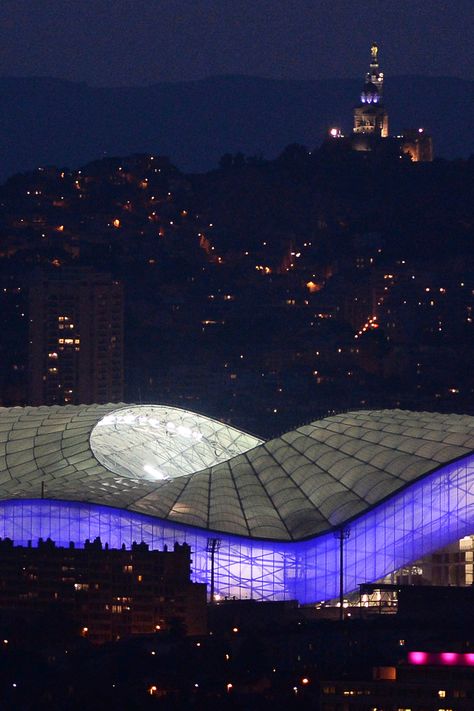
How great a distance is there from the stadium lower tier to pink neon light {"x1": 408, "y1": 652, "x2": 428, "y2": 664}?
18943 millimetres

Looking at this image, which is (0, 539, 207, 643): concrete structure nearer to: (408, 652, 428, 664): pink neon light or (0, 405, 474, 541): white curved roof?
(0, 405, 474, 541): white curved roof

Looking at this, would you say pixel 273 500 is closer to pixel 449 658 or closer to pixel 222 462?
pixel 222 462

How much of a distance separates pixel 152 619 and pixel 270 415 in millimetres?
66569

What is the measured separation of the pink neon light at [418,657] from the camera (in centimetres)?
6958

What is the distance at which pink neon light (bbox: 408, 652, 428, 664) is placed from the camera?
69581 mm

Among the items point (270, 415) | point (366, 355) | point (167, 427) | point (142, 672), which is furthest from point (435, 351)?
point (142, 672)

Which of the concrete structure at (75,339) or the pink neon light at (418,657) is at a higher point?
the concrete structure at (75,339)

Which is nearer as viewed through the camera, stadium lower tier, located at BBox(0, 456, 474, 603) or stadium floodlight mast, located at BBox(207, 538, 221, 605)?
stadium floodlight mast, located at BBox(207, 538, 221, 605)

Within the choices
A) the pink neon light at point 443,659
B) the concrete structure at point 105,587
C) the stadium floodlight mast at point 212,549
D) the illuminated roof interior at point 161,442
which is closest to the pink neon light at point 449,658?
the pink neon light at point 443,659

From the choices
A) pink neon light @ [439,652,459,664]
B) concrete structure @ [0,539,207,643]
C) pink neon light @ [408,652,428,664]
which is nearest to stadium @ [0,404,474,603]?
concrete structure @ [0,539,207,643]

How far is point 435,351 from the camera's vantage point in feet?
550

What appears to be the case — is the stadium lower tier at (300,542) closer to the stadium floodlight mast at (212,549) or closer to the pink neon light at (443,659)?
the stadium floodlight mast at (212,549)

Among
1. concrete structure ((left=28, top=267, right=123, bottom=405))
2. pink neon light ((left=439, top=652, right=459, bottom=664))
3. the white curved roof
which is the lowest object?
pink neon light ((left=439, top=652, right=459, bottom=664))

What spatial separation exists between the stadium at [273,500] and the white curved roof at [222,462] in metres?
0.06
